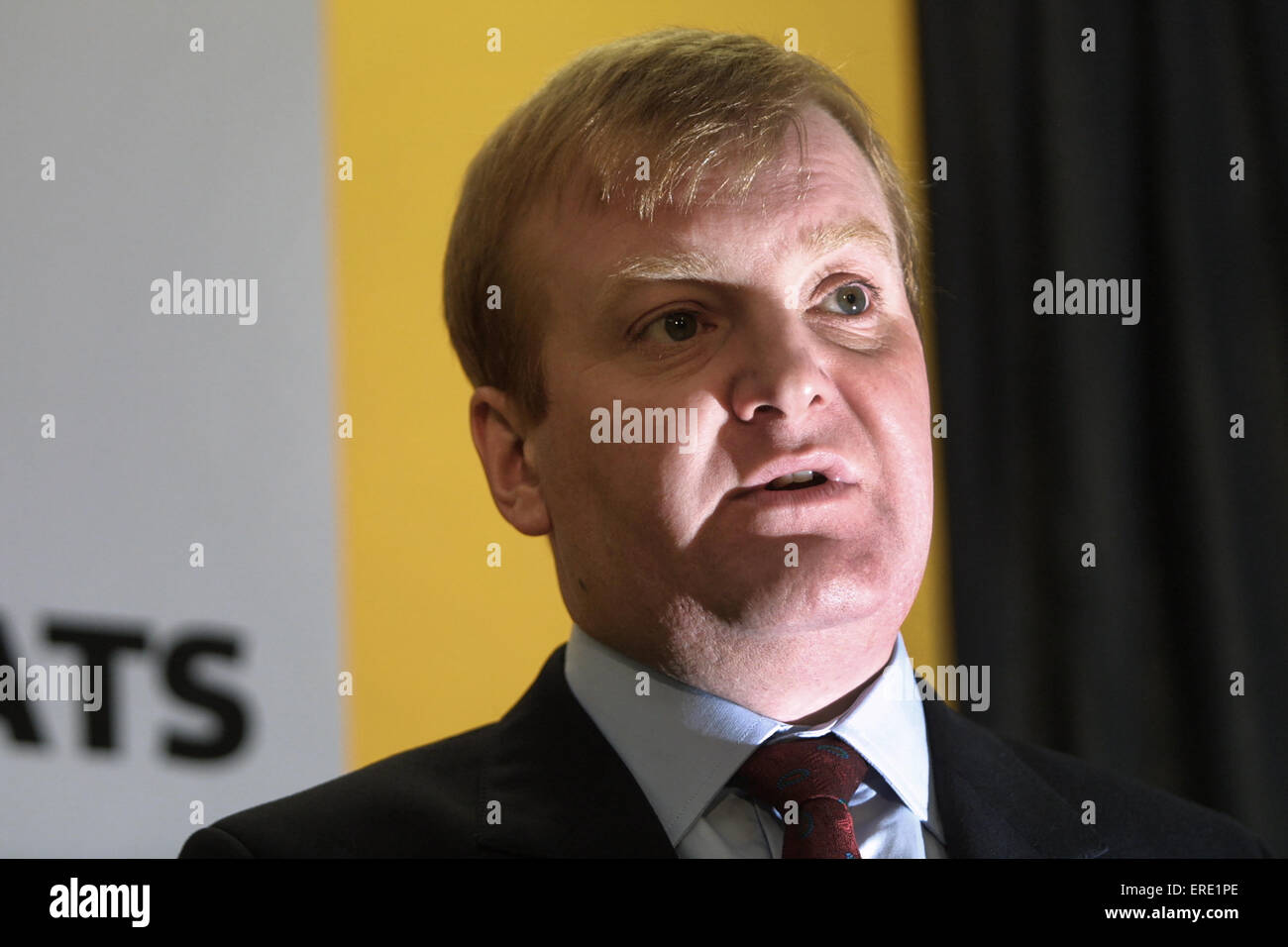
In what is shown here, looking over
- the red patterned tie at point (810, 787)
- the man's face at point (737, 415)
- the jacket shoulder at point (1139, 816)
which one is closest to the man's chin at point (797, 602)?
the man's face at point (737, 415)

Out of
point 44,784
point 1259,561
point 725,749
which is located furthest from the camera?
point 1259,561

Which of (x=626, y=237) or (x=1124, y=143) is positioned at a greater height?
(x=1124, y=143)

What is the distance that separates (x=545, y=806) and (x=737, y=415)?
16.4 inches

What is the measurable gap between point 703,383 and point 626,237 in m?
0.16

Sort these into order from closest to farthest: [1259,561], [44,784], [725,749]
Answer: [725,749] < [44,784] < [1259,561]

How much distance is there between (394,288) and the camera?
5.07 ft

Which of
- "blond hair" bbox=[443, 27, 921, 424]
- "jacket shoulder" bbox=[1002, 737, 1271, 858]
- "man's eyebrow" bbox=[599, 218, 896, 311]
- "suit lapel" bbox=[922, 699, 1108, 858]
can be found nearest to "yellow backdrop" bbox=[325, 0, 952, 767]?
"blond hair" bbox=[443, 27, 921, 424]

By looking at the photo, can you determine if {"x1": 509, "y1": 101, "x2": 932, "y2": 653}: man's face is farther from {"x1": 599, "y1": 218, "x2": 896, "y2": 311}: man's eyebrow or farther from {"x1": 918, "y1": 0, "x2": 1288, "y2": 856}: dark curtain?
{"x1": 918, "y1": 0, "x2": 1288, "y2": 856}: dark curtain

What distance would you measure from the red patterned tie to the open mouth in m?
0.24

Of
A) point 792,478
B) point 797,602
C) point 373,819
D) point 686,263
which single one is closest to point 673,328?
point 686,263

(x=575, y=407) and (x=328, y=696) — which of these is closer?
(x=575, y=407)

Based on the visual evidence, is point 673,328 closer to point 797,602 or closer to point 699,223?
point 699,223
